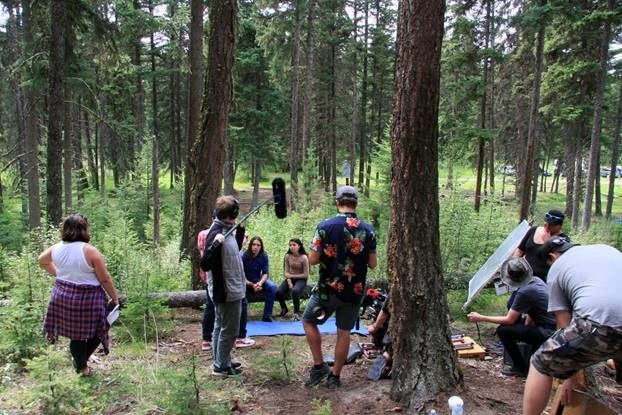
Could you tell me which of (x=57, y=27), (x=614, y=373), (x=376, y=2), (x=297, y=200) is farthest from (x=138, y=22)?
(x=376, y=2)

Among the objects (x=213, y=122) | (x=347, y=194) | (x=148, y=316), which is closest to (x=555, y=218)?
(x=347, y=194)

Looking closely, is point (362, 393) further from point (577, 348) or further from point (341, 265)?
point (577, 348)

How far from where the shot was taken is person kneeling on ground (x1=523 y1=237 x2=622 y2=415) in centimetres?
281

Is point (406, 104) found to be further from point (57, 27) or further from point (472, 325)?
point (57, 27)

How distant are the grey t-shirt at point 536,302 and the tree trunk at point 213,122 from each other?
14.4ft

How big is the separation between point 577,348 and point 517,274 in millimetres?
1739

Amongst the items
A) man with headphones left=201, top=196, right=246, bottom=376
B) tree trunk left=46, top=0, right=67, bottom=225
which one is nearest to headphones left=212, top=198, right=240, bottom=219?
man with headphones left=201, top=196, right=246, bottom=376

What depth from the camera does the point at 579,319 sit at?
2.91 m

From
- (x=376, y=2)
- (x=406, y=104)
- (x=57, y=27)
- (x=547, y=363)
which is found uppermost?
(x=376, y=2)

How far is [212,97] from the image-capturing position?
693 centimetres

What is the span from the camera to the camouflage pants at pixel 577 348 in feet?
9.24

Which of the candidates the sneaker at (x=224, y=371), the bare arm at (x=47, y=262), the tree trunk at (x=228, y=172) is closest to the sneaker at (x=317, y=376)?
the sneaker at (x=224, y=371)

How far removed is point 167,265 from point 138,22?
7604 mm

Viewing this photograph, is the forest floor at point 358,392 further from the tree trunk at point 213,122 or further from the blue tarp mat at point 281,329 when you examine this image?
the tree trunk at point 213,122
